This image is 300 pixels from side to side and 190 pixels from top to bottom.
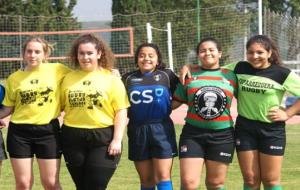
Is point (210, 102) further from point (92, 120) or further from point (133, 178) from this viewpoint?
point (133, 178)

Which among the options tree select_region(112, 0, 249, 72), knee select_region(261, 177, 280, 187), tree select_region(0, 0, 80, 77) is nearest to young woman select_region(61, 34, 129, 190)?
knee select_region(261, 177, 280, 187)

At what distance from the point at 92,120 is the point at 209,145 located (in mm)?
1152

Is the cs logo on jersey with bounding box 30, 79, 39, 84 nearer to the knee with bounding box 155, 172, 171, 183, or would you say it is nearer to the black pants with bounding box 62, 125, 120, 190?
the black pants with bounding box 62, 125, 120, 190

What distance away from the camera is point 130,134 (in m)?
5.80

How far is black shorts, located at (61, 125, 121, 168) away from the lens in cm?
507

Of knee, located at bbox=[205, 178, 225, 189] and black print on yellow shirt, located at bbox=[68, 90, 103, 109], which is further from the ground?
black print on yellow shirt, located at bbox=[68, 90, 103, 109]

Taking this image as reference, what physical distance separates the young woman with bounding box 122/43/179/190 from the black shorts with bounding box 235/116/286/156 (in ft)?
2.23

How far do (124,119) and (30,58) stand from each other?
3.23ft

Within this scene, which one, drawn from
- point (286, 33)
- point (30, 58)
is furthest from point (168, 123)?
point (286, 33)

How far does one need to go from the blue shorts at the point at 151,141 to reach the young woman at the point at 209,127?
0.17 m

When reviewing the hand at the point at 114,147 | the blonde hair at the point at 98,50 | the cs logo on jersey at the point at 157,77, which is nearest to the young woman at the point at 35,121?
the blonde hair at the point at 98,50

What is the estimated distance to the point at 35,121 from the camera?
523cm

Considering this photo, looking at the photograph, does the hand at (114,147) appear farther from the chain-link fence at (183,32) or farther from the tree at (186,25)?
the tree at (186,25)

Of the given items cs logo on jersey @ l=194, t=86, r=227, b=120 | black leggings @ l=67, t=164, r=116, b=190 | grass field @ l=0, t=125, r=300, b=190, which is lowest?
grass field @ l=0, t=125, r=300, b=190
